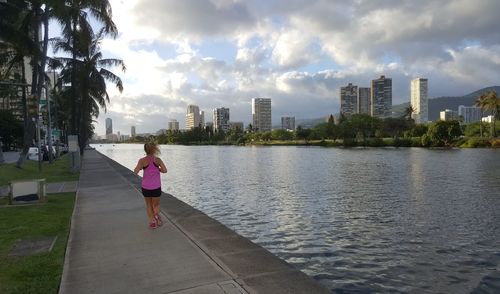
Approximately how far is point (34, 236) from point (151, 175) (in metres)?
2.41

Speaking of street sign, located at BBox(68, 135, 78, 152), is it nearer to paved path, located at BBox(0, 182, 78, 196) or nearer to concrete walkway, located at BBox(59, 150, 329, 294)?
paved path, located at BBox(0, 182, 78, 196)

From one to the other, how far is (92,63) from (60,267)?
3808 cm

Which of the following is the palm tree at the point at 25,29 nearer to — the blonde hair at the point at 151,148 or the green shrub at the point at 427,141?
the blonde hair at the point at 151,148

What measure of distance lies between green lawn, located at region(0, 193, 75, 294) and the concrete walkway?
18 cm

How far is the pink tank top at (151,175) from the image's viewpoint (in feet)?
29.6

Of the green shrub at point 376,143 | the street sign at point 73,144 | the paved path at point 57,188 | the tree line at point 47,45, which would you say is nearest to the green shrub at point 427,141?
the green shrub at point 376,143

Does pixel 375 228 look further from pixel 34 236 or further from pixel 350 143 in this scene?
pixel 350 143

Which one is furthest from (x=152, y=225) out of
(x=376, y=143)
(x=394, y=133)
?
(x=394, y=133)

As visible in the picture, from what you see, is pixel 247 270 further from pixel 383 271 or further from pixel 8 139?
pixel 8 139

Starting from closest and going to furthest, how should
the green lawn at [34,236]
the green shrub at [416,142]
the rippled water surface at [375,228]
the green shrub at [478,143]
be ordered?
1. the green lawn at [34,236]
2. the rippled water surface at [375,228]
3. the green shrub at [478,143]
4. the green shrub at [416,142]

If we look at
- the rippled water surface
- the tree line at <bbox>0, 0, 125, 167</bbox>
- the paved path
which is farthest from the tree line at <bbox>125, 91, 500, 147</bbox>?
the paved path

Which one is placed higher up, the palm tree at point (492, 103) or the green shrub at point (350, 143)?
the palm tree at point (492, 103)

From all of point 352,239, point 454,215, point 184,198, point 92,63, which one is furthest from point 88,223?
point 92,63

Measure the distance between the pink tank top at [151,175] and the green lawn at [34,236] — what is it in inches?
69.5
